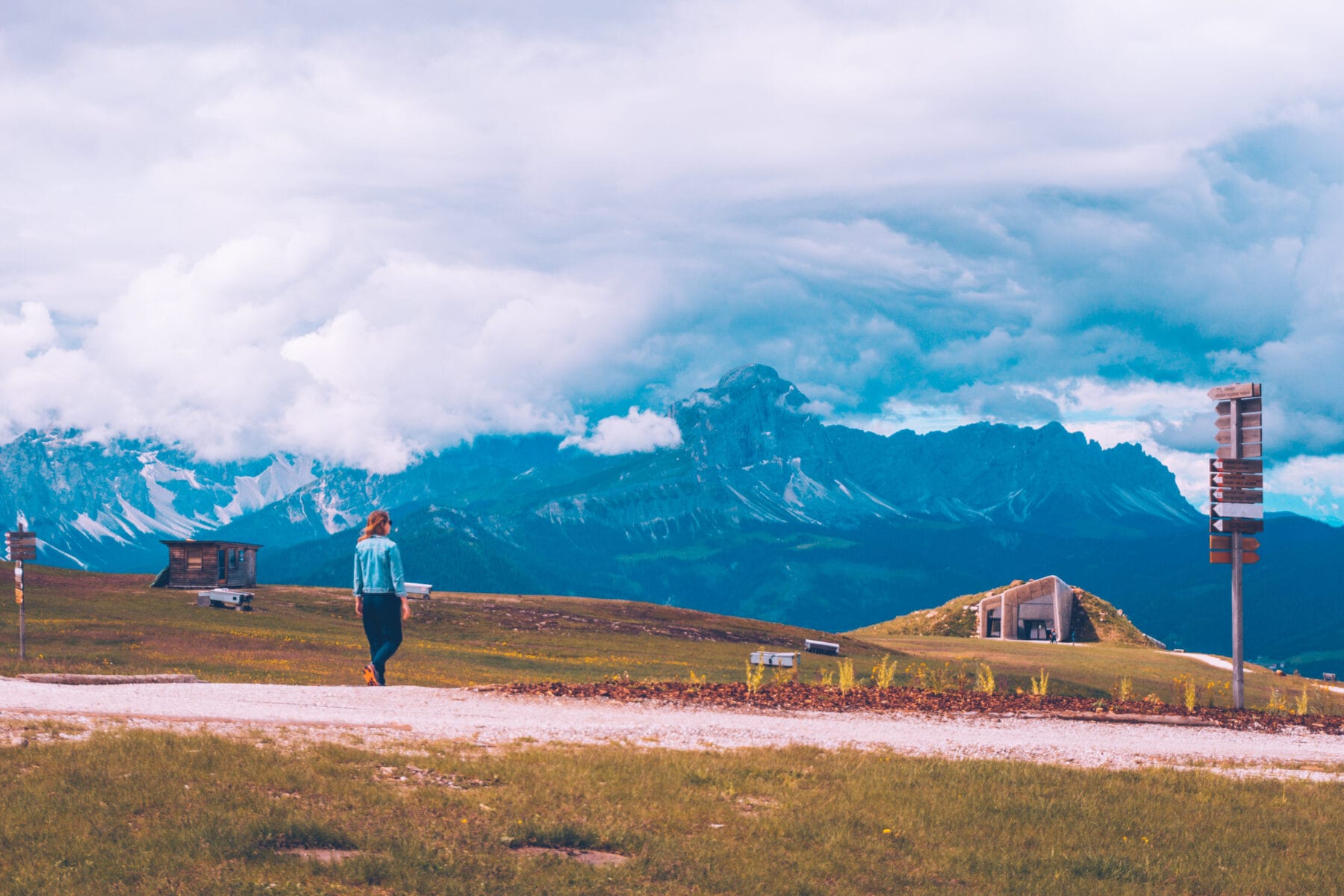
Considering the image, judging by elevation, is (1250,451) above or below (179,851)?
above

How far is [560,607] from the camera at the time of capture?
285 ft

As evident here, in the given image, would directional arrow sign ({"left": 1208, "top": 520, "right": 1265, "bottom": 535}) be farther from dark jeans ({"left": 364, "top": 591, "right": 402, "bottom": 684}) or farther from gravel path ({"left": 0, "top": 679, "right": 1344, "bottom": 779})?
dark jeans ({"left": 364, "top": 591, "right": 402, "bottom": 684})

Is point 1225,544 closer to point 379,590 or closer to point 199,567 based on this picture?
point 379,590

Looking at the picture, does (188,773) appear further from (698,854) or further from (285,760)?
(698,854)

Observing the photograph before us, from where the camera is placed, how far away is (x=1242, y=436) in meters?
28.2

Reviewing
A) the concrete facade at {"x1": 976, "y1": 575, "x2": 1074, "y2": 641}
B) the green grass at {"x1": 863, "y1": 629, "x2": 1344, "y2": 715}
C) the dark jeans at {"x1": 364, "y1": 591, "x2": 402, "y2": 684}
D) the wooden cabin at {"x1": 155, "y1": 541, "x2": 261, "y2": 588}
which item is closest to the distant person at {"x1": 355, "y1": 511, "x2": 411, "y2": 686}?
the dark jeans at {"x1": 364, "y1": 591, "x2": 402, "y2": 684}

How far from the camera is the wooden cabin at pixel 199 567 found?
80.5 meters

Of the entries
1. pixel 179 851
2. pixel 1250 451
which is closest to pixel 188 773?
pixel 179 851

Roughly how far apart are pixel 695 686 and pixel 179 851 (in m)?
17.6

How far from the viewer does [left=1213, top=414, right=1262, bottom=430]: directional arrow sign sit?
92.4ft

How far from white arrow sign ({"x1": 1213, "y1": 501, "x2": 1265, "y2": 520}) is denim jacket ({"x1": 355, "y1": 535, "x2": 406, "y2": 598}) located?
19528mm

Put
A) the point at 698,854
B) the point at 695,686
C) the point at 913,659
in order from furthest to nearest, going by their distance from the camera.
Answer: the point at 913,659 → the point at 695,686 → the point at 698,854

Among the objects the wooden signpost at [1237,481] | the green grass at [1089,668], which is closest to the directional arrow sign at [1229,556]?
the wooden signpost at [1237,481]

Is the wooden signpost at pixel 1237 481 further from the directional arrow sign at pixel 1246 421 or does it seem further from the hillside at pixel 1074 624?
the hillside at pixel 1074 624
